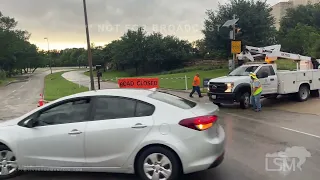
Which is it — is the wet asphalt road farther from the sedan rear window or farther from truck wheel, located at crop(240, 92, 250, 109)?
the sedan rear window

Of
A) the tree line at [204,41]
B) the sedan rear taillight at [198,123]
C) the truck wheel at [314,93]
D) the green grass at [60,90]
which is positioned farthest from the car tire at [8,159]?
the tree line at [204,41]

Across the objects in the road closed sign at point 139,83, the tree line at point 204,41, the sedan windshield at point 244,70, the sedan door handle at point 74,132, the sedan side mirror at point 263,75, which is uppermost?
the tree line at point 204,41

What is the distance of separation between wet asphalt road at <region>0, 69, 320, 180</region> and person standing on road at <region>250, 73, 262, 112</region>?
0.44 m

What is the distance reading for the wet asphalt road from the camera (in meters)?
5.39

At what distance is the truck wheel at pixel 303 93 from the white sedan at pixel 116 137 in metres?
11.5

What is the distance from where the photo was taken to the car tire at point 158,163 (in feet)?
15.7

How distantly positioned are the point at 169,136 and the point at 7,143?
2632mm

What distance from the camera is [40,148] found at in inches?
204

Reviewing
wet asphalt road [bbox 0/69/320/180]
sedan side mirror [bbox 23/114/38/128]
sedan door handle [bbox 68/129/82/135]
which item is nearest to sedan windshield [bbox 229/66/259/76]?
wet asphalt road [bbox 0/69/320/180]

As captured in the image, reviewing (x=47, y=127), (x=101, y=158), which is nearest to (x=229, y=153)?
(x=101, y=158)

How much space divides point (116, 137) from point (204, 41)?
146 feet

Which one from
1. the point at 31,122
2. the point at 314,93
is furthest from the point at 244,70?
the point at 31,122

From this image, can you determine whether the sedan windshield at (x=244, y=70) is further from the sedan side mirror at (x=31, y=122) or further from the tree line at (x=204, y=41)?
the tree line at (x=204, y=41)

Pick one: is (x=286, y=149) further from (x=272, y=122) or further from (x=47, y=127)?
(x=47, y=127)
